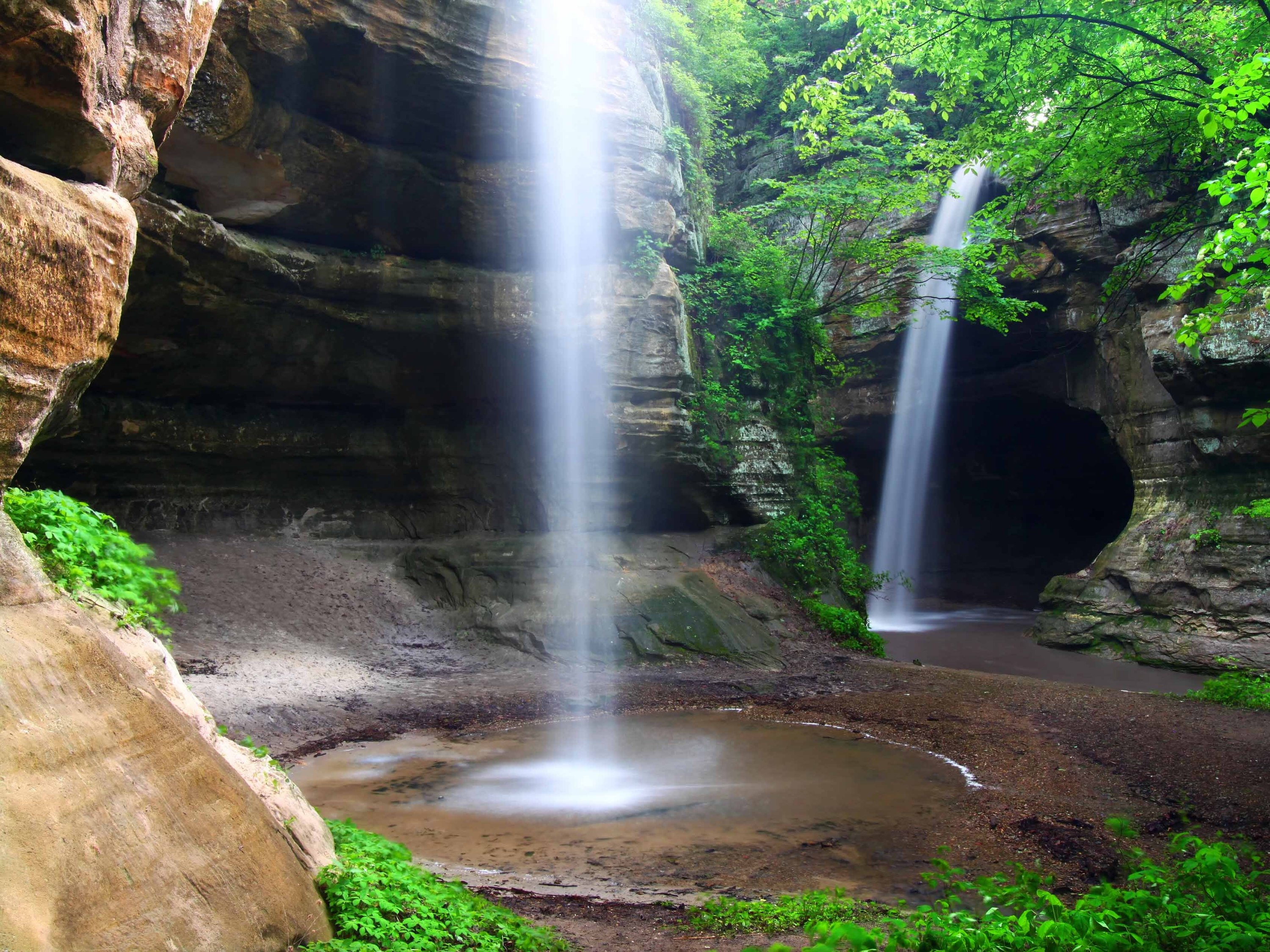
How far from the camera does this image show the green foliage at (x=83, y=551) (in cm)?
376

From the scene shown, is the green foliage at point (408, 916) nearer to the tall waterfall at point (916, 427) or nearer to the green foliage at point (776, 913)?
the green foliage at point (776, 913)

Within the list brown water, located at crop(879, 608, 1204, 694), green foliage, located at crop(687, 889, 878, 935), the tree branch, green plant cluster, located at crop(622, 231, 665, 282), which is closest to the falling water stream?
green plant cluster, located at crop(622, 231, 665, 282)

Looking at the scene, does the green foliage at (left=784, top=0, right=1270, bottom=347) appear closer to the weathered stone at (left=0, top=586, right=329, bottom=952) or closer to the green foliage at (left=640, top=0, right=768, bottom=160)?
the weathered stone at (left=0, top=586, right=329, bottom=952)

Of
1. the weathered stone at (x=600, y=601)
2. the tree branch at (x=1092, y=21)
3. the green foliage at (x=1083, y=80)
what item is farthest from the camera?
the weathered stone at (x=600, y=601)

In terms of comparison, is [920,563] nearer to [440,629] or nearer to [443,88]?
[440,629]

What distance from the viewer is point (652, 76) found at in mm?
13984

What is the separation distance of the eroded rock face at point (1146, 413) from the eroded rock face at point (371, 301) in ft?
22.8


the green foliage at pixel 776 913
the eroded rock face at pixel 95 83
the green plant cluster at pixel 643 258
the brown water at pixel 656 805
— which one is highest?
the green plant cluster at pixel 643 258

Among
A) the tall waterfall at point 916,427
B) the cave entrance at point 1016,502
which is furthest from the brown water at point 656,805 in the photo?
the cave entrance at point 1016,502

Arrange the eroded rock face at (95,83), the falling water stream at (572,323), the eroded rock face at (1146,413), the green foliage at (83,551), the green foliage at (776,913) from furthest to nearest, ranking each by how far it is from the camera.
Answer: the eroded rock face at (1146,413), the falling water stream at (572,323), the green foliage at (776,913), the green foliage at (83,551), the eroded rock face at (95,83)

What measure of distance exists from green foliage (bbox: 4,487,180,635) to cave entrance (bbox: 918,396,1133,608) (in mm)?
21557

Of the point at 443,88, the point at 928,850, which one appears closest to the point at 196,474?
the point at 443,88

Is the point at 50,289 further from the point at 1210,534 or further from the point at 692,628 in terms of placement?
the point at 1210,534

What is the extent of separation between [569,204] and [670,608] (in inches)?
245
